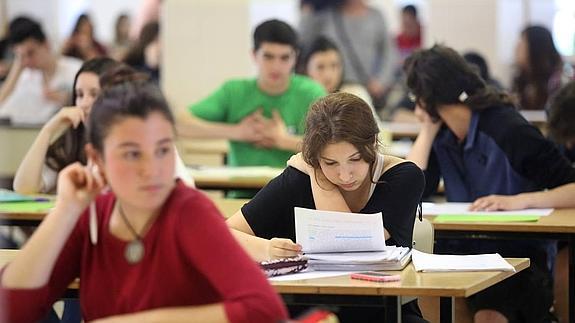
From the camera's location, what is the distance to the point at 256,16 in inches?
352

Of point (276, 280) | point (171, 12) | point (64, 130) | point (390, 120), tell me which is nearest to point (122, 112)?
point (276, 280)

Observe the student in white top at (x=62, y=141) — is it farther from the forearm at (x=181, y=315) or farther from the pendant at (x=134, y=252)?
the forearm at (x=181, y=315)

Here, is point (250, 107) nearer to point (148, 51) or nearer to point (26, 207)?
point (26, 207)

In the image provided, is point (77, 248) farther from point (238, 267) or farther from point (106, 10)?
point (106, 10)

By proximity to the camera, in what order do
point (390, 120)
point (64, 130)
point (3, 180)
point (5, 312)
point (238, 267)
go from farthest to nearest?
point (390, 120) → point (3, 180) → point (64, 130) → point (5, 312) → point (238, 267)

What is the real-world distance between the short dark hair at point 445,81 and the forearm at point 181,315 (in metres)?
2.52

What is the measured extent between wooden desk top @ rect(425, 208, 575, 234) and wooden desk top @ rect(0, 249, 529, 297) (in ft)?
3.22

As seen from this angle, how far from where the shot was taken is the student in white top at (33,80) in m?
8.61

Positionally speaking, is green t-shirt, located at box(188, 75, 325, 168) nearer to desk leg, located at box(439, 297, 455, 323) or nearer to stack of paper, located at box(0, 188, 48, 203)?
stack of paper, located at box(0, 188, 48, 203)

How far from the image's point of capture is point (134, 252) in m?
2.32

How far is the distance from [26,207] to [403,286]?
6.82 feet

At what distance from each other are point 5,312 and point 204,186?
3.06 m

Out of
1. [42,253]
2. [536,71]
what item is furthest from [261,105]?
[42,253]

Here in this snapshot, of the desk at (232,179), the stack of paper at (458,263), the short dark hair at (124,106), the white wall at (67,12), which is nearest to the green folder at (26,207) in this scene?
the desk at (232,179)
